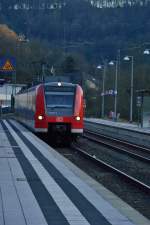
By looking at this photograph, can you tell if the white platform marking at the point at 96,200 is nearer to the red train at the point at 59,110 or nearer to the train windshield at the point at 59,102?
the red train at the point at 59,110

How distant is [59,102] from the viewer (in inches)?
1281

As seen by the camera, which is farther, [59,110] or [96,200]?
[59,110]

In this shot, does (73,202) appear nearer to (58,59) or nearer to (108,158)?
(108,158)

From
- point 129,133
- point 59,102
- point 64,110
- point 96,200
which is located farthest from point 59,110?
point 96,200

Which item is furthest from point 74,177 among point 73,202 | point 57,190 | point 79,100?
point 79,100

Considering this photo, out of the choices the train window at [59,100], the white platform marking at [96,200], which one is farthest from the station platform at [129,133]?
the white platform marking at [96,200]

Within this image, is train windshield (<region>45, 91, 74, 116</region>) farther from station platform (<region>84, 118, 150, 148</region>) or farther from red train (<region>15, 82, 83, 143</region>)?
station platform (<region>84, 118, 150, 148</region>)

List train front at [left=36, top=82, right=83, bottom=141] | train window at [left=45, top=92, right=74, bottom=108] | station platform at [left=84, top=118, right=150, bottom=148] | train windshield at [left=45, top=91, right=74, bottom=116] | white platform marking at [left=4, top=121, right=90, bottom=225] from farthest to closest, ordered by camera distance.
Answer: station platform at [left=84, top=118, right=150, bottom=148]
train window at [left=45, top=92, right=74, bottom=108]
train windshield at [left=45, top=91, right=74, bottom=116]
train front at [left=36, top=82, right=83, bottom=141]
white platform marking at [left=4, top=121, right=90, bottom=225]

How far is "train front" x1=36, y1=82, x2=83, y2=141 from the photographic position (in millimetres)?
31878

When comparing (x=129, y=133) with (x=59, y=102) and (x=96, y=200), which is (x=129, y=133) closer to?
(x=59, y=102)

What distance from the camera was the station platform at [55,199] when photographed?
9969 mm

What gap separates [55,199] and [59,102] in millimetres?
20633

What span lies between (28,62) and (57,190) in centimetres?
7565

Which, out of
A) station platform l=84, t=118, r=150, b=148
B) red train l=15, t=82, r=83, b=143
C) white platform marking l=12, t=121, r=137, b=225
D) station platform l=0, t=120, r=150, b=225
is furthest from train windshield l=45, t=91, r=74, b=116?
station platform l=0, t=120, r=150, b=225
